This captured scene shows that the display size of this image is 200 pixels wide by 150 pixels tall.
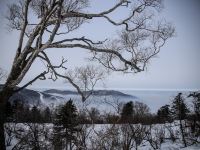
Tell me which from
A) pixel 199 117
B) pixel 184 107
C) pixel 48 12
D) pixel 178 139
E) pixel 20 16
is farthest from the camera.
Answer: pixel 178 139

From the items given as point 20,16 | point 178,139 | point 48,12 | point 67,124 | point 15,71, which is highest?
point 20,16

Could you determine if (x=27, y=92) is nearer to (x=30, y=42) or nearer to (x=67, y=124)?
(x=67, y=124)

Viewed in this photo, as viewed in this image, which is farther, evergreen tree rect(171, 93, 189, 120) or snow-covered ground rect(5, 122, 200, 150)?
evergreen tree rect(171, 93, 189, 120)

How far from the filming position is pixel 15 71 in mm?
7387

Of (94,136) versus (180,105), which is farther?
(180,105)

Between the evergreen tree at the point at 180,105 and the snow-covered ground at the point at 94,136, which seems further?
the evergreen tree at the point at 180,105

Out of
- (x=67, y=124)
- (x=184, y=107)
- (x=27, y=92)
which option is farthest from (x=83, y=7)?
(x=27, y=92)

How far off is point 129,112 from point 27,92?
98.0m

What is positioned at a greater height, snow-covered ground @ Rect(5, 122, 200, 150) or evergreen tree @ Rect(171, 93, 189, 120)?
evergreen tree @ Rect(171, 93, 189, 120)

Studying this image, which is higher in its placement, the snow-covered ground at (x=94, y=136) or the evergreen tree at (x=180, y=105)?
the evergreen tree at (x=180, y=105)

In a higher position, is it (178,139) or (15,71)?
(15,71)

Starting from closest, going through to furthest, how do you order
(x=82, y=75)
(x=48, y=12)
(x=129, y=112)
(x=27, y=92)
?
1. (x=48, y=12)
2. (x=82, y=75)
3. (x=129, y=112)
4. (x=27, y=92)

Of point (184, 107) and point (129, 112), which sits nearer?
point (184, 107)

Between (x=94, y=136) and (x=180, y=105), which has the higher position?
(x=180, y=105)
